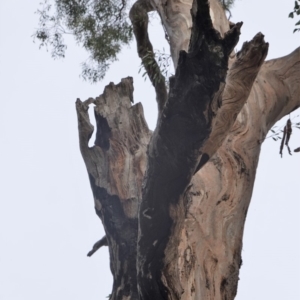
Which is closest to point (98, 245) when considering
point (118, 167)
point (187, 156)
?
point (118, 167)

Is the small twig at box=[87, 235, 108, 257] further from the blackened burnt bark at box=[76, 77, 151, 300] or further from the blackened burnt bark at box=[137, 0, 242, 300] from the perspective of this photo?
the blackened burnt bark at box=[137, 0, 242, 300]

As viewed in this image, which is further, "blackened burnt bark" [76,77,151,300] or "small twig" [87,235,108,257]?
"small twig" [87,235,108,257]

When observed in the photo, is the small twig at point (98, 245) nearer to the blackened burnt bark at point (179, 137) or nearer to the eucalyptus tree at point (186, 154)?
the eucalyptus tree at point (186, 154)

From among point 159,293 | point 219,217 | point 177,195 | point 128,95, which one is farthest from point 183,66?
point 128,95

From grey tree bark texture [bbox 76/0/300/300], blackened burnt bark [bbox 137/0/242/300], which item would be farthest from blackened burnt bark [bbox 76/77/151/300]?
blackened burnt bark [bbox 137/0/242/300]

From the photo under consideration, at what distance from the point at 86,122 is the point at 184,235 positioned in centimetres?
131

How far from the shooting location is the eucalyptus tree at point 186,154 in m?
3.60

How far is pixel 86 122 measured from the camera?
5496 mm

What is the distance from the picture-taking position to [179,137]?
12.3 ft

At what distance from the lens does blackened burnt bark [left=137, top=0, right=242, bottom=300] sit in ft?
11.1

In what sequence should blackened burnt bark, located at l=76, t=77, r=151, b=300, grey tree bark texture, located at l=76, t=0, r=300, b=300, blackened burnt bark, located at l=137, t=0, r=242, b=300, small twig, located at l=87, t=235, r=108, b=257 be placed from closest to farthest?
1. blackened burnt bark, located at l=137, t=0, r=242, b=300
2. grey tree bark texture, located at l=76, t=0, r=300, b=300
3. blackened burnt bark, located at l=76, t=77, r=151, b=300
4. small twig, located at l=87, t=235, r=108, b=257

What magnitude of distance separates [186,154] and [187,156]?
15 millimetres

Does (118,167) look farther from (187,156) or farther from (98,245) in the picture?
(187,156)

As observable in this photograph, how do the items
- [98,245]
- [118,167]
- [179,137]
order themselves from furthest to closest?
[98,245] < [118,167] < [179,137]
